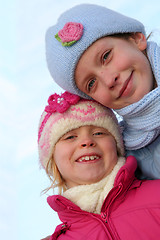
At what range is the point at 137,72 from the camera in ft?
6.14

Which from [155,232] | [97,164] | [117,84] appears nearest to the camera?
[155,232]

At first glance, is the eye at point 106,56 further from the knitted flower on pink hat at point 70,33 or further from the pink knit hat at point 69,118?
the pink knit hat at point 69,118

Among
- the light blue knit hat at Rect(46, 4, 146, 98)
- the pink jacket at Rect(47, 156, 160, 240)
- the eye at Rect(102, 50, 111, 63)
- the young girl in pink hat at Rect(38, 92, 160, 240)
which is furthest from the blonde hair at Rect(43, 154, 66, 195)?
the eye at Rect(102, 50, 111, 63)

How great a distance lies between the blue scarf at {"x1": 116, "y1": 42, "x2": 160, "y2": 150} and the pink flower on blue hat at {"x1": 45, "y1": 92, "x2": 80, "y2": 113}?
0.29m

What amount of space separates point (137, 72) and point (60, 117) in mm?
533

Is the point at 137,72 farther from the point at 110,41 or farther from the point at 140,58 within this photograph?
the point at 110,41

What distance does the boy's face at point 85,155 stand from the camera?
199cm

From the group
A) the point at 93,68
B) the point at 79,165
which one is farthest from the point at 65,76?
the point at 79,165

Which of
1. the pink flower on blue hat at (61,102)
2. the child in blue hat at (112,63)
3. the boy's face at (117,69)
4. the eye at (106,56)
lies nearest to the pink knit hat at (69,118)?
the pink flower on blue hat at (61,102)

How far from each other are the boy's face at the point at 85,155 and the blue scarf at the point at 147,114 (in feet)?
0.53

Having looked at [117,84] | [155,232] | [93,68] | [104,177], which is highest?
[93,68]

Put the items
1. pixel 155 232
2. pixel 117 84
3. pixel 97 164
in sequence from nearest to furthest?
pixel 155 232
pixel 117 84
pixel 97 164

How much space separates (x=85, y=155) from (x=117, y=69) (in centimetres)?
52

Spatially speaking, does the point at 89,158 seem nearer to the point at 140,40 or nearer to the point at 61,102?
the point at 61,102
